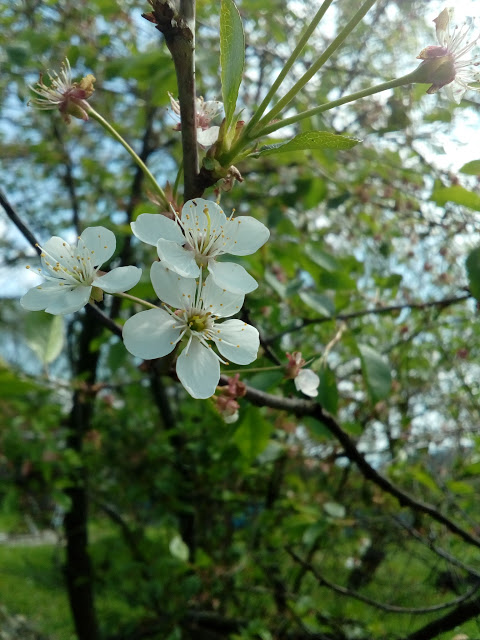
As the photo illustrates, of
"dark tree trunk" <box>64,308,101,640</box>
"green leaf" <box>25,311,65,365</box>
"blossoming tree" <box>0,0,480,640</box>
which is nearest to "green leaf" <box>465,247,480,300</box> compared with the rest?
"blossoming tree" <box>0,0,480,640</box>

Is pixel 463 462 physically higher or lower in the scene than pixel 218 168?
higher

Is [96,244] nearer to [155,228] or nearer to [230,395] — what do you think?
[155,228]

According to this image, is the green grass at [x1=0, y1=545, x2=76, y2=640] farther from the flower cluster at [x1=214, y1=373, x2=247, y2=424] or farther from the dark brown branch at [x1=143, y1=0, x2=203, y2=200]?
the dark brown branch at [x1=143, y1=0, x2=203, y2=200]

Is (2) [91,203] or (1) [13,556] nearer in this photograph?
(2) [91,203]

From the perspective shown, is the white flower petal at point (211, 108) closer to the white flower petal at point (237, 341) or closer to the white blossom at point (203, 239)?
the white blossom at point (203, 239)

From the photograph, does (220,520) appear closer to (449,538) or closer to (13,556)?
(449,538)

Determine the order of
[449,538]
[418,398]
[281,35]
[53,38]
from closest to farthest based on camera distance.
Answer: [449,538] < [281,35] < [53,38] < [418,398]

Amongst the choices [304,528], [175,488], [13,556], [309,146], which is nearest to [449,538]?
[304,528]
